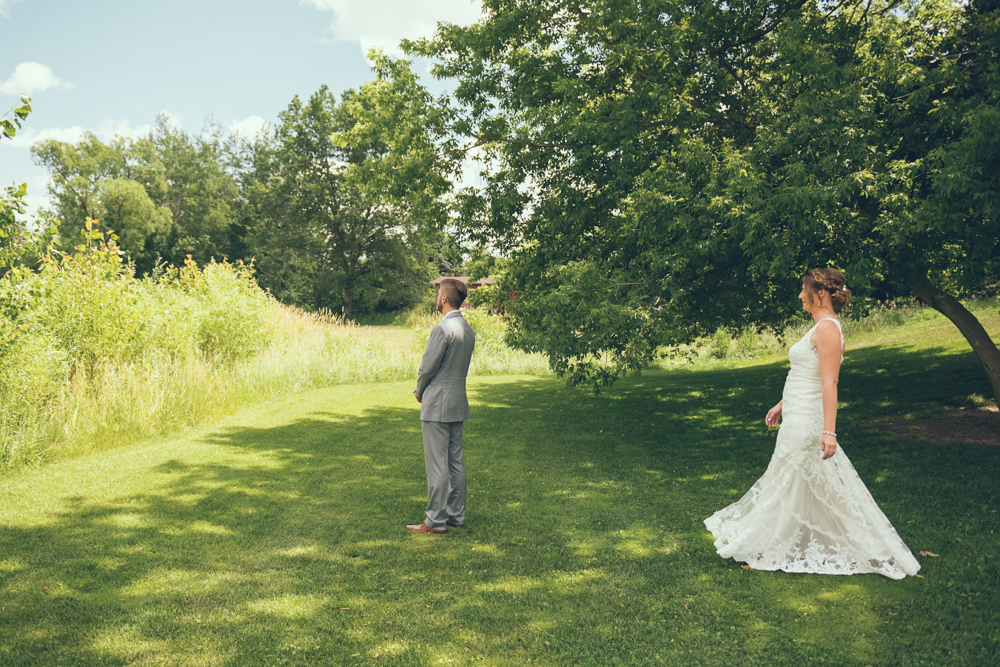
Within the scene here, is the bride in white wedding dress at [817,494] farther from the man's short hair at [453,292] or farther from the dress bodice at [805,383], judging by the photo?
the man's short hair at [453,292]

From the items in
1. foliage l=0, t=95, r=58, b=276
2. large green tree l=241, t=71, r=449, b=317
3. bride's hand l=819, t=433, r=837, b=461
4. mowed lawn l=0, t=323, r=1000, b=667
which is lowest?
mowed lawn l=0, t=323, r=1000, b=667

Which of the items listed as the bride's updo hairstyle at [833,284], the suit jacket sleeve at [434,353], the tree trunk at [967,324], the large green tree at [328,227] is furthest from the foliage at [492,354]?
the large green tree at [328,227]

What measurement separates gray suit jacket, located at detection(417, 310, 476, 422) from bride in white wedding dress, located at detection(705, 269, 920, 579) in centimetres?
241

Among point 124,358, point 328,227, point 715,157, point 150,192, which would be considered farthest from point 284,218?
point 715,157

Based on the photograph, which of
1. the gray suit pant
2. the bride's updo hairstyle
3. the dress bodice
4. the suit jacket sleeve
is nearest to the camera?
the bride's updo hairstyle

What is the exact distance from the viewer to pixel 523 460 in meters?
8.66

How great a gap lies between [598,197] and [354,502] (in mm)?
6082

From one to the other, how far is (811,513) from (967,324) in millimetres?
5768

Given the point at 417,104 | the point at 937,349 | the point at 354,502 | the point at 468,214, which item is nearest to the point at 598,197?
the point at 468,214

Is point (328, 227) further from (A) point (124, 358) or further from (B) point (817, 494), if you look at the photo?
(B) point (817, 494)

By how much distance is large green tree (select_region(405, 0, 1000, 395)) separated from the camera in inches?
274

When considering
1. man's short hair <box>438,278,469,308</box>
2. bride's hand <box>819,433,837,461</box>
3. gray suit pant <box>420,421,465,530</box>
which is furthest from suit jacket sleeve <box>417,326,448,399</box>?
bride's hand <box>819,433,837,461</box>

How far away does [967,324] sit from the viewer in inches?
340

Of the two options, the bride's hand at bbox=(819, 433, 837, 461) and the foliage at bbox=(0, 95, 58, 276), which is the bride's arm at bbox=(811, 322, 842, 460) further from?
the foliage at bbox=(0, 95, 58, 276)
